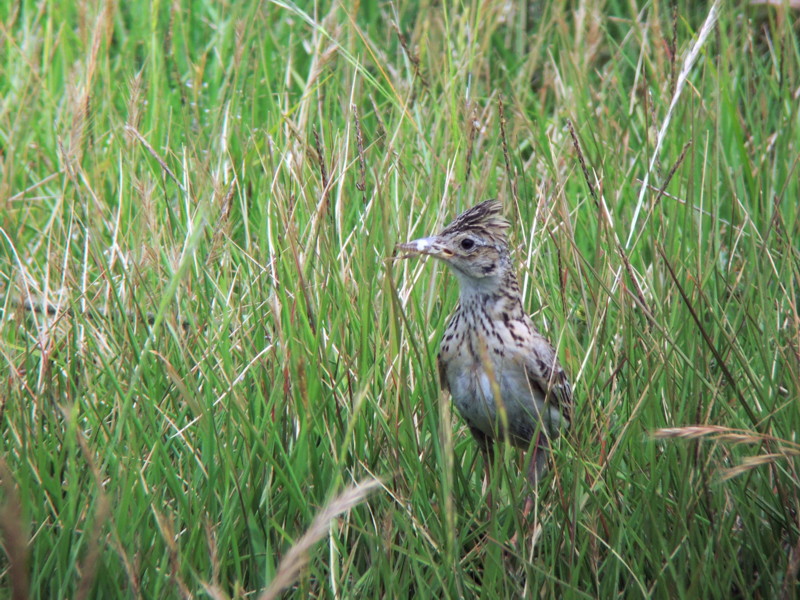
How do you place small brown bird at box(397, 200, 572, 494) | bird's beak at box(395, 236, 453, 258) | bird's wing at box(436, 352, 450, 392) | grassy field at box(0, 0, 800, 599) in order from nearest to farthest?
grassy field at box(0, 0, 800, 599) → bird's beak at box(395, 236, 453, 258) → small brown bird at box(397, 200, 572, 494) → bird's wing at box(436, 352, 450, 392)

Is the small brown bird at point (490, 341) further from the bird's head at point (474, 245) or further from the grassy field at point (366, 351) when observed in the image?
the grassy field at point (366, 351)

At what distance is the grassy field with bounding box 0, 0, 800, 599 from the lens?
8.20ft

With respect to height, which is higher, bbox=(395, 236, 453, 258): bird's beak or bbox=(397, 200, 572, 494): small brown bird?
bbox=(395, 236, 453, 258): bird's beak

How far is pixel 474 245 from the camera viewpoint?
10.00 ft

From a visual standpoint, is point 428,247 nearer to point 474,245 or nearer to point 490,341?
point 474,245

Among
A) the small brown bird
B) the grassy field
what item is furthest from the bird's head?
the grassy field

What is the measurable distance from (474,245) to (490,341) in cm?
31

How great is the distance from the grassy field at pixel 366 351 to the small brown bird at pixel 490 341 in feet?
0.41

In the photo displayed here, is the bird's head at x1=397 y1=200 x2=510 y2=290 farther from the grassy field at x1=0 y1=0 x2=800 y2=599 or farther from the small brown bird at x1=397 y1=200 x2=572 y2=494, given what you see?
the grassy field at x1=0 y1=0 x2=800 y2=599

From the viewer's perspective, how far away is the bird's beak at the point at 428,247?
295 cm

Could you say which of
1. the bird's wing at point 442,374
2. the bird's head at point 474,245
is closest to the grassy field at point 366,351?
the bird's wing at point 442,374

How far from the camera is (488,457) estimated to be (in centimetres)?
316

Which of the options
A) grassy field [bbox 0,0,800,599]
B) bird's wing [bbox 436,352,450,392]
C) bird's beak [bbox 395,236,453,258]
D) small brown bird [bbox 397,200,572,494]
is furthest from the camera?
bird's wing [bbox 436,352,450,392]

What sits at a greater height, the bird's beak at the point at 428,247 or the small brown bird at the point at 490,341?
the bird's beak at the point at 428,247
